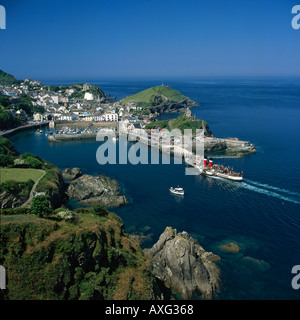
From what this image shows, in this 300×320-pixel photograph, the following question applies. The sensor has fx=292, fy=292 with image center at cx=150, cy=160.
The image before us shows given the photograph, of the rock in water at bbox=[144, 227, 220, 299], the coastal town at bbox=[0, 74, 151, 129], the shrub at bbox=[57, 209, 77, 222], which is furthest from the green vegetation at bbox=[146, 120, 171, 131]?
the shrub at bbox=[57, 209, 77, 222]

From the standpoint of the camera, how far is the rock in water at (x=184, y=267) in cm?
2252

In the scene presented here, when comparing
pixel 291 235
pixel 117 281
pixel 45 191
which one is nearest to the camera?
pixel 117 281

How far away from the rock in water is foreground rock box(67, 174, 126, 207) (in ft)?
38.8

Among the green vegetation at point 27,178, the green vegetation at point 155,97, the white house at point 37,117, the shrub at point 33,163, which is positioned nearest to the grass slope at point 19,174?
the green vegetation at point 27,178

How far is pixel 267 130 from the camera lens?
3024 inches

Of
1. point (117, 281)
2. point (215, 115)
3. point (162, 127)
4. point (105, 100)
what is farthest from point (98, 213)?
point (105, 100)

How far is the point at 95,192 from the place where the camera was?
122 ft

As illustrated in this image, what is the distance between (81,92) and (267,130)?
98.2m

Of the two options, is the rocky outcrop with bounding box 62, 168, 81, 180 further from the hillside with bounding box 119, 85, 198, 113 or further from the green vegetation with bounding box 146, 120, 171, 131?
the hillside with bounding box 119, 85, 198, 113

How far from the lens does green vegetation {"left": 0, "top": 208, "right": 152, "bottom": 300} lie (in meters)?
15.3

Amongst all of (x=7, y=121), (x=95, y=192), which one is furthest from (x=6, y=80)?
(x=95, y=192)

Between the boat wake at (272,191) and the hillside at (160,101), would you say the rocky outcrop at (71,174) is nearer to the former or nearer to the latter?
the boat wake at (272,191)

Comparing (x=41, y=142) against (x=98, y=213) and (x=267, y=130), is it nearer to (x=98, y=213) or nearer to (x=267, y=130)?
(x=98, y=213)

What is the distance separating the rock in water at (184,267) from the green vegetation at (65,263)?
403 centimetres
